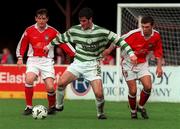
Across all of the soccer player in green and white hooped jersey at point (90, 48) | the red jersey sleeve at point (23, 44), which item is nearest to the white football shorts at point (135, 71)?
the soccer player in green and white hooped jersey at point (90, 48)

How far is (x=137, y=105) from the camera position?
45.2 feet

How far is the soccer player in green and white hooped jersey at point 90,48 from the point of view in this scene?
12938 mm

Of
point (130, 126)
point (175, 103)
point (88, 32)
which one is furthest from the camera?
point (175, 103)

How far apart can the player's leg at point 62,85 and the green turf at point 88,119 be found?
230mm

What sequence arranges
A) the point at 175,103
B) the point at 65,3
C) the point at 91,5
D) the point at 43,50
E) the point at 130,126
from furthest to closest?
1. the point at 91,5
2. the point at 65,3
3. the point at 175,103
4. the point at 43,50
5. the point at 130,126

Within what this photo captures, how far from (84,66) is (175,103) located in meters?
5.66

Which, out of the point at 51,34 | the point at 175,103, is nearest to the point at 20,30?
the point at 175,103

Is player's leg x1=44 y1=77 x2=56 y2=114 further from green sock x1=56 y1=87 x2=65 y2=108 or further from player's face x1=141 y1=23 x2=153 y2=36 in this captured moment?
player's face x1=141 y1=23 x2=153 y2=36

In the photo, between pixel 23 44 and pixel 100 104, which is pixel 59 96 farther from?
pixel 23 44

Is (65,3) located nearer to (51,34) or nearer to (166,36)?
(166,36)

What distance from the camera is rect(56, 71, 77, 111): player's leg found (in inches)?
520

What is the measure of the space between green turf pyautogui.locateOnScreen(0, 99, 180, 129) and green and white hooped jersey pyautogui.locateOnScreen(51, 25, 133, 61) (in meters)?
1.11

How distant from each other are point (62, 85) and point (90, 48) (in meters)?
0.84

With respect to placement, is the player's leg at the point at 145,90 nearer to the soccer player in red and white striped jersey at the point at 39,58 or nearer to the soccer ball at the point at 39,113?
the soccer player in red and white striped jersey at the point at 39,58
